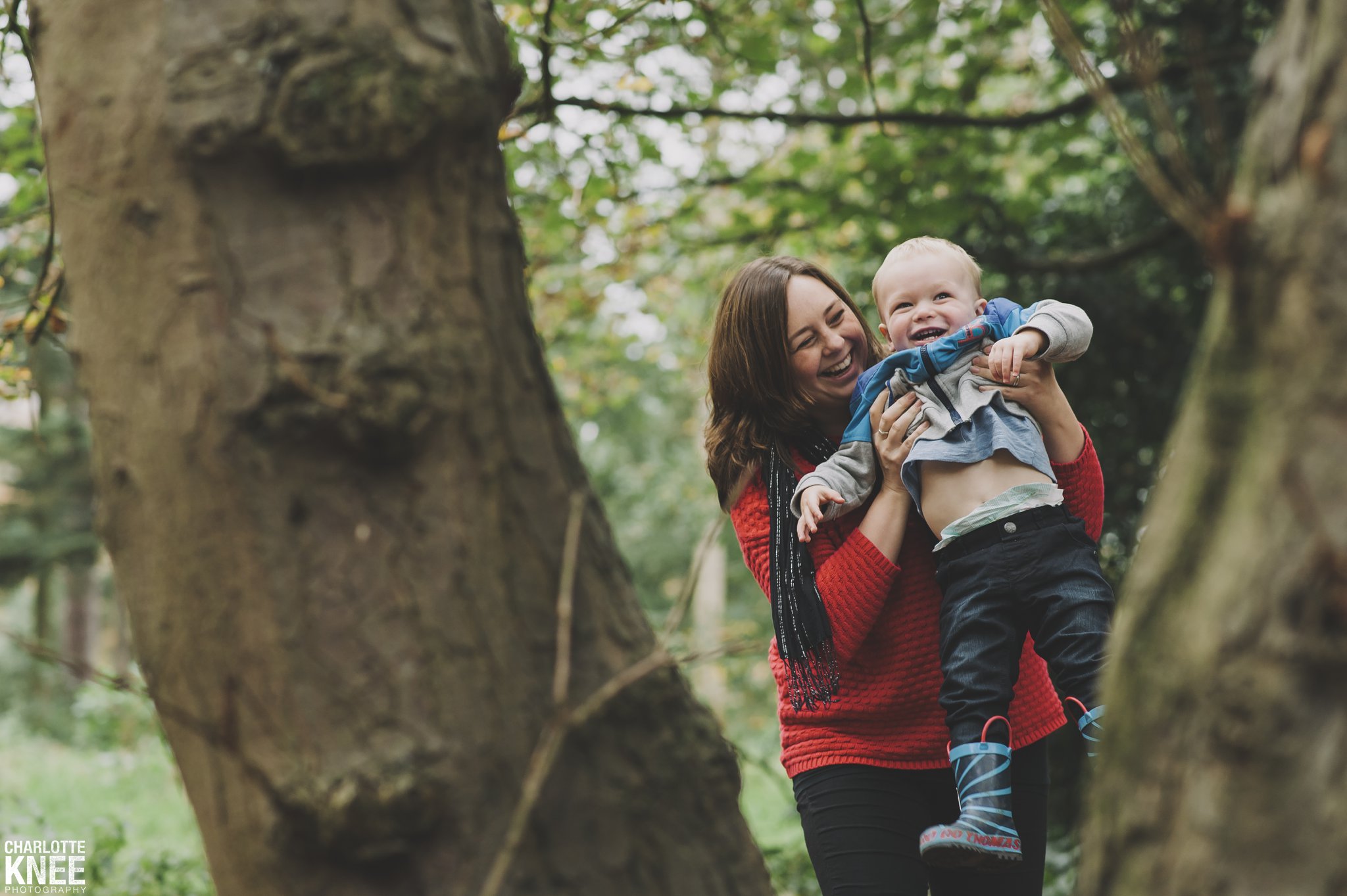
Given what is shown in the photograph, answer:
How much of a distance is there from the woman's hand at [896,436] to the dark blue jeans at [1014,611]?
201 millimetres

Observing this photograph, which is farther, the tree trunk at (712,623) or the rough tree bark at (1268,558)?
the tree trunk at (712,623)

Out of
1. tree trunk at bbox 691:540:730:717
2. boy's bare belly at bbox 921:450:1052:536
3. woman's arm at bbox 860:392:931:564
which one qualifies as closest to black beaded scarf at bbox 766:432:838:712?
woman's arm at bbox 860:392:931:564

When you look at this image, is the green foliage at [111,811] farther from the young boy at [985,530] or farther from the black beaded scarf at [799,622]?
the young boy at [985,530]

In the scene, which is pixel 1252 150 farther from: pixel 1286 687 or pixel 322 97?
pixel 322 97

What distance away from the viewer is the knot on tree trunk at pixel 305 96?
1130 mm

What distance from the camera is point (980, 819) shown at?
6.64ft

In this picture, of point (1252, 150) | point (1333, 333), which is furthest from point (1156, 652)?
point (1252, 150)

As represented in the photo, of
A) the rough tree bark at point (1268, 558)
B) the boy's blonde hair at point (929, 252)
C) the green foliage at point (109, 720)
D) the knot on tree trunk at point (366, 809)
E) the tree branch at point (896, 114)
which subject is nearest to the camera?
the rough tree bark at point (1268, 558)

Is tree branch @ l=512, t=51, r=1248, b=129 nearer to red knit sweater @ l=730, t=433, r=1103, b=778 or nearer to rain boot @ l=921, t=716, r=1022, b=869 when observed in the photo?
red knit sweater @ l=730, t=433, r=1103, b=778

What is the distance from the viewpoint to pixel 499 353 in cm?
122

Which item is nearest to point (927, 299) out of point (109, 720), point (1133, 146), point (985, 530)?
point (985, 530)

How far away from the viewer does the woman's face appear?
2.58m

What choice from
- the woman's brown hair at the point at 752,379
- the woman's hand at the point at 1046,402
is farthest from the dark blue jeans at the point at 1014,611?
the woman's brown hair at the point at 752,379

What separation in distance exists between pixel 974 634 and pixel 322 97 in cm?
162
